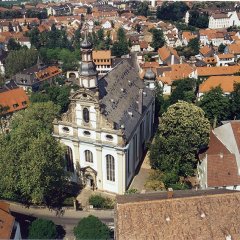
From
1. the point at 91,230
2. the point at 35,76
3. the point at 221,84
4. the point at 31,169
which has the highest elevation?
the point at 31,169

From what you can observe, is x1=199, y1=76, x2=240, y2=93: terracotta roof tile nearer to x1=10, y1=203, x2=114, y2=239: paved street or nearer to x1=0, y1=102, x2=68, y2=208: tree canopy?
x1=0, y1=102, x2=68, y2=208: tree canopy

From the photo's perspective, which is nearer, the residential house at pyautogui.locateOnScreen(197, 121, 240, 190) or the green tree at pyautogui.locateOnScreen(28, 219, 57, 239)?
the green tree at pyautogui.locateOnScreen(28, 219, 57, 239)

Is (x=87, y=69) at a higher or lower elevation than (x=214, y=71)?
higher

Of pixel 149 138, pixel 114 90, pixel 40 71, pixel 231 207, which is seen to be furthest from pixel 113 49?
pixel 231 207

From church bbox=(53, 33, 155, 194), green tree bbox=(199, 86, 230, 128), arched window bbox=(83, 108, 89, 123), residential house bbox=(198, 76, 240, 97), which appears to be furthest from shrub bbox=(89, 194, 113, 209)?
residential house bbox=(198, 76, 240, 97)

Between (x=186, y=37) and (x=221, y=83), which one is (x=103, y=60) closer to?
(x=186, y=37)

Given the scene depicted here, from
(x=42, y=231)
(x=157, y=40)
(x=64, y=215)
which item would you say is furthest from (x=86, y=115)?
(x=157, y=40)

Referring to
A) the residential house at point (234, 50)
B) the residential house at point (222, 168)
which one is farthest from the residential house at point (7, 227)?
the residential house at point (234, 50)
